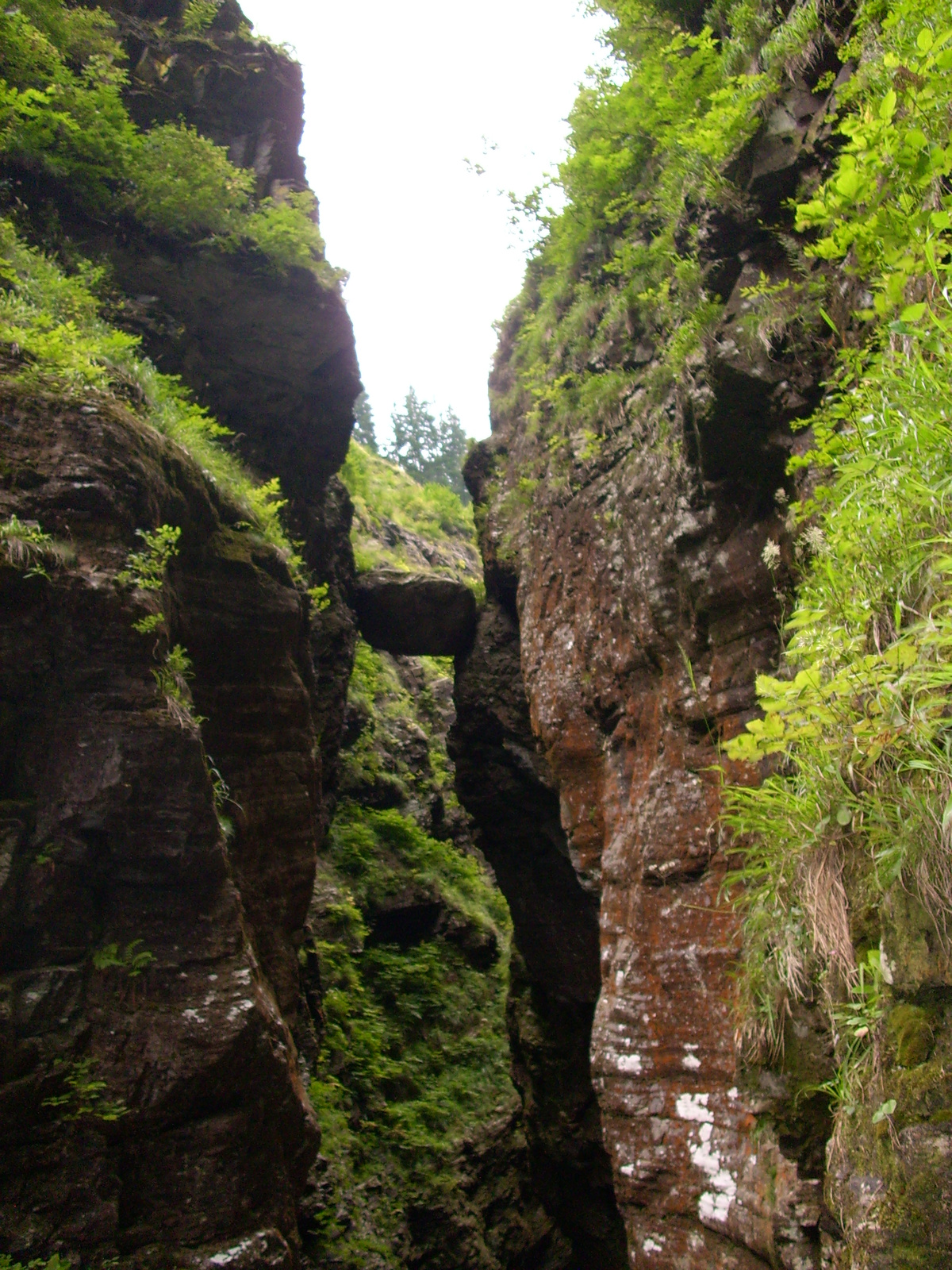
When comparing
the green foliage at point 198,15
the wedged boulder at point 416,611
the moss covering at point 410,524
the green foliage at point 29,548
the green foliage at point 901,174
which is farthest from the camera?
the moss covering at point 410,524

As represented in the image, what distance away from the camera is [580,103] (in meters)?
10.2

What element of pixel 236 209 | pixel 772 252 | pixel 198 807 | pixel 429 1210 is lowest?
pixel 429 1210

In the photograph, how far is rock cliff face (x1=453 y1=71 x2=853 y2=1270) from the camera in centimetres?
516

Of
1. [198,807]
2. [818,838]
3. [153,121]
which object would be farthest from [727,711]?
[153,121]

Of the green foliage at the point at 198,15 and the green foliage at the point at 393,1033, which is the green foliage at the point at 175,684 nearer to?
the green foliage at the point at 393,1033

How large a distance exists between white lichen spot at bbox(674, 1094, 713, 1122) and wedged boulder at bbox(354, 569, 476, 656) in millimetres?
9131

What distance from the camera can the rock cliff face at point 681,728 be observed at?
5160mm

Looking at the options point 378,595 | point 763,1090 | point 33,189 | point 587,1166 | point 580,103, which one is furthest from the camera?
point 378,595

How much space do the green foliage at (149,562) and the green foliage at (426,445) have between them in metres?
40.0

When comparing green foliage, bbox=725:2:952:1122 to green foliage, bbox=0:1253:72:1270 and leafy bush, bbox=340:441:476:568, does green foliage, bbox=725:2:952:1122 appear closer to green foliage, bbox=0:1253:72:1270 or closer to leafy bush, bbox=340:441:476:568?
green foliage, bbox=0:1253:72:1270

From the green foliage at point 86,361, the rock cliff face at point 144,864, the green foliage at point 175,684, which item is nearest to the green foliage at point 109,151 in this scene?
the green foliage at point 86,361

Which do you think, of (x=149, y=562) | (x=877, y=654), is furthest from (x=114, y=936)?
(x=877, y=654)

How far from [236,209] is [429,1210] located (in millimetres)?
14908

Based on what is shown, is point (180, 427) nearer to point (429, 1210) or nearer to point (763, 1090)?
point (763, 1090)
